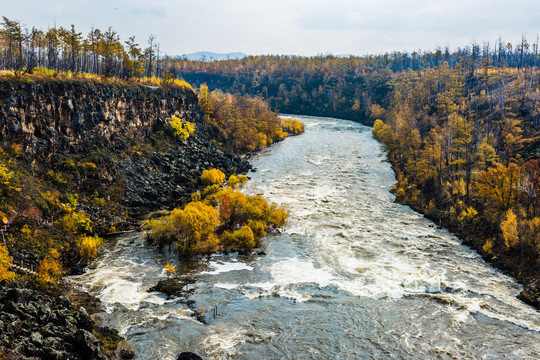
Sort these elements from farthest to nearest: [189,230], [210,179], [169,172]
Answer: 1. [210,179]
2. [169,172]
3. [189,230]

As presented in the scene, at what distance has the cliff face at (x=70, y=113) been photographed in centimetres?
3944

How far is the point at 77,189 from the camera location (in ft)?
138

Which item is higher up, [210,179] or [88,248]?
[210,179]

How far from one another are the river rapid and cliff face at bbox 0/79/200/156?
1552cm

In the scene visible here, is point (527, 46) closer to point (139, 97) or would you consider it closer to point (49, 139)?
point (139, 97)

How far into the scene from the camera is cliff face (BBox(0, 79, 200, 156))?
3944cm

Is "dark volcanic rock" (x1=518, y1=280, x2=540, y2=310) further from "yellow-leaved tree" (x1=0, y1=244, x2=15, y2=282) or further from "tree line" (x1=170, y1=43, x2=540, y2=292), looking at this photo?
"yellow-leaved tree" (x1=0, y1=244, x2=15, y2=282)

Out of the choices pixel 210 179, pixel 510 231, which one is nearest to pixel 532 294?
pixel 510 231

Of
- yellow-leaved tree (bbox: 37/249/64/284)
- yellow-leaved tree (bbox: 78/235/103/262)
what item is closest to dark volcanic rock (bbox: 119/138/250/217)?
yellow-leaved tree (bbox: 78/235/103/262)

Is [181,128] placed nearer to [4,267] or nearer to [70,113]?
[70,113]

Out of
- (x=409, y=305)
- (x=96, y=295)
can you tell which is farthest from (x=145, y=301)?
(x=409, y=305)

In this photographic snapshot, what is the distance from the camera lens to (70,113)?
1852 inches

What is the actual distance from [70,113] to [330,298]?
39.2 meters

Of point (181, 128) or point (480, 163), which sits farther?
point (181, 128)
